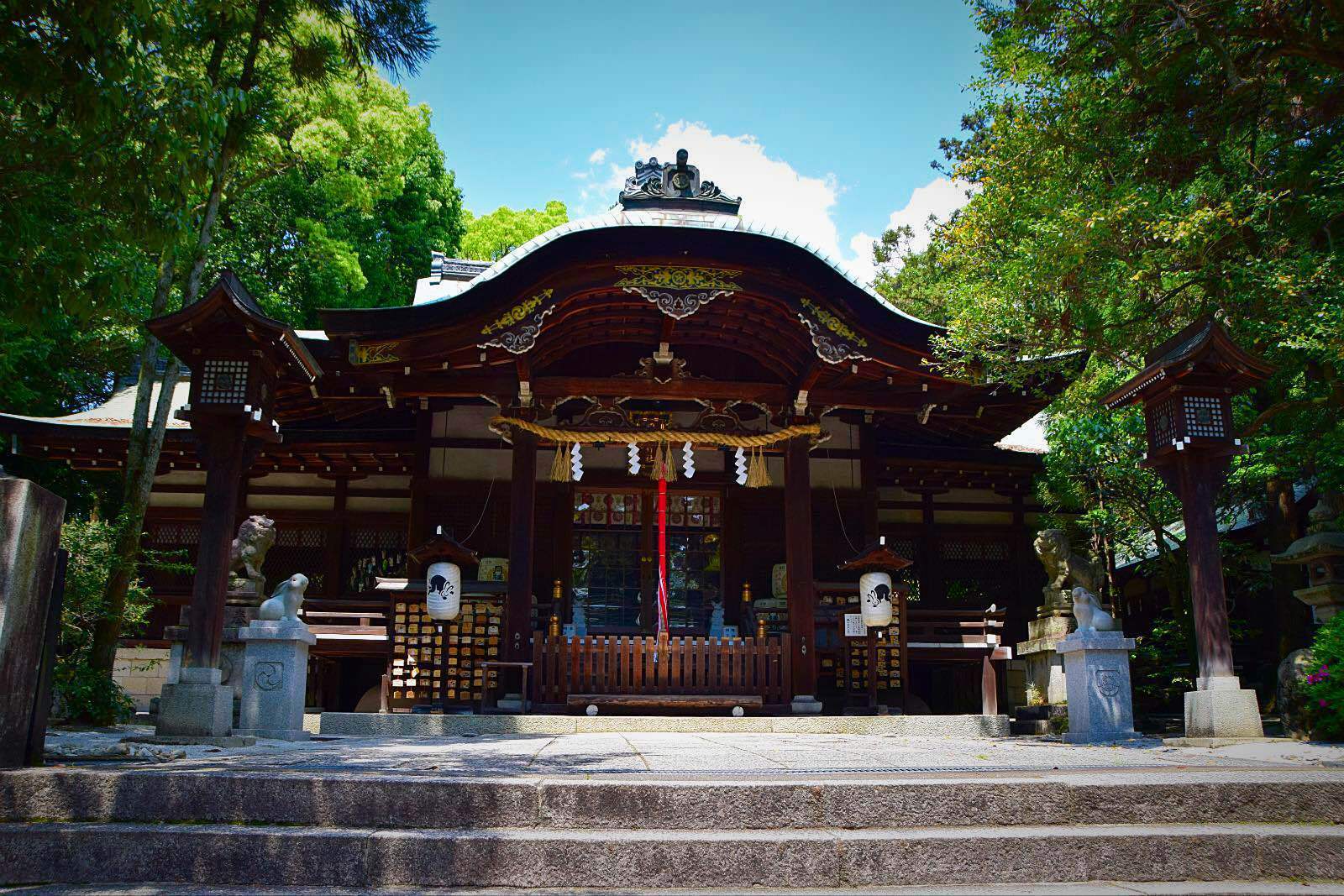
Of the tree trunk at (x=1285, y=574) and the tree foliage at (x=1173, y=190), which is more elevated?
the tree foliage at (x=1173, y=190)

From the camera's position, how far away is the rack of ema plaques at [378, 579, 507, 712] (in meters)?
10.5

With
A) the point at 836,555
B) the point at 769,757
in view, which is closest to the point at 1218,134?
the point at 836,555

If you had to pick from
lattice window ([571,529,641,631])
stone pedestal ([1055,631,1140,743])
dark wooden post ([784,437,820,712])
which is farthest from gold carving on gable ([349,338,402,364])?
stone pedestal ([1055,631,1140,743])

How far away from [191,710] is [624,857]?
15.3ft

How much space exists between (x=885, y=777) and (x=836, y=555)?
386 inches

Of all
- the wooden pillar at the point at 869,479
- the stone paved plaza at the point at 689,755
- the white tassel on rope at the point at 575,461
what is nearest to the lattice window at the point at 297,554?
the white tassel on rope at the point at 575,461

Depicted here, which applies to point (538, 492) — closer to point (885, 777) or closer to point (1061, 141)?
point (1061, 141)

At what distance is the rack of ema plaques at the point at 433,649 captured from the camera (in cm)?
1051

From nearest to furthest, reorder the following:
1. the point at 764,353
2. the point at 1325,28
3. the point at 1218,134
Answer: the point at 1325,28, the point at 1218,134, the point at 764,353

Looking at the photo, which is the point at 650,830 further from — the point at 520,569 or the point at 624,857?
the point at 520,569

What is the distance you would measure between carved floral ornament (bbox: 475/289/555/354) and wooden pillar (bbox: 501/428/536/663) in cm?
134

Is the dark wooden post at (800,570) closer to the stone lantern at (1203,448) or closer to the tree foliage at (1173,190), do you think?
the tree foliage at (1173,190)

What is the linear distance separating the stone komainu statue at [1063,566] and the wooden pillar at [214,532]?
8109 millimetres

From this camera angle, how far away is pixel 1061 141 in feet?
35.0
